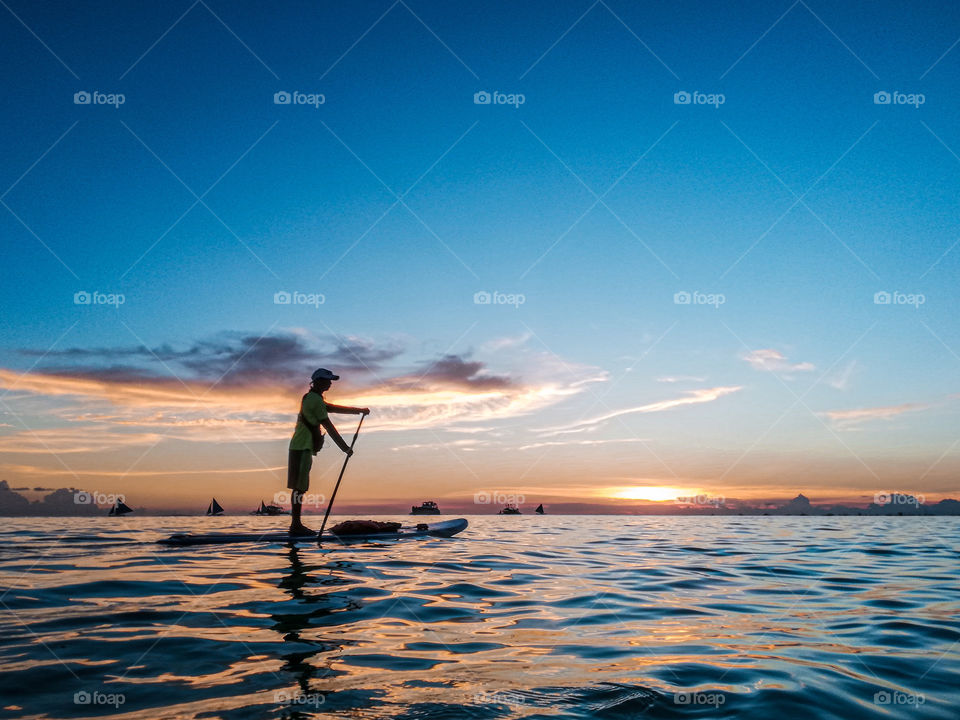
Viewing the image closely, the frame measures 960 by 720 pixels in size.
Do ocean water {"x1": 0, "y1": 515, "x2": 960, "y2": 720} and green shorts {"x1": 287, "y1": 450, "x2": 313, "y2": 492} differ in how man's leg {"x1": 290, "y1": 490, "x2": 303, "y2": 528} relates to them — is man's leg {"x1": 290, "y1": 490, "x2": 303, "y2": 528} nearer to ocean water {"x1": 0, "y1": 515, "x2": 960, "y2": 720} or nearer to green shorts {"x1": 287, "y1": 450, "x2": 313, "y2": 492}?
green shorts {"x1": 287, "y1": 450, "x2": 313, "y2": 492}

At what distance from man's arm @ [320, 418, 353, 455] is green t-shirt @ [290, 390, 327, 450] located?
0.36 ft

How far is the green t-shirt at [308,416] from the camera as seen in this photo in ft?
44.7

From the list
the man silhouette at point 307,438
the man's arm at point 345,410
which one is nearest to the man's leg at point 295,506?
the man silhouette at point 307,438

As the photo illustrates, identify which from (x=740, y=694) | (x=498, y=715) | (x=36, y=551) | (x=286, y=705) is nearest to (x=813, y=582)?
(x=740, y=694)

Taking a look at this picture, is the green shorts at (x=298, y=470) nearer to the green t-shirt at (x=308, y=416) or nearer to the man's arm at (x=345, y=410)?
the green t-shirt at (x=308, y=416)

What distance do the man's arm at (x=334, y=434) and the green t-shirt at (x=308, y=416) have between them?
110 mm

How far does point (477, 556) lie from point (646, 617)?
602 centimetres

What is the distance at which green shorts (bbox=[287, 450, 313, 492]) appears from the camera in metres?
13.6

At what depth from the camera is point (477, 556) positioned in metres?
12.5

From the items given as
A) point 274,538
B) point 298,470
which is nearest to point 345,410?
point 298,470

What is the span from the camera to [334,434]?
13836 millimetres

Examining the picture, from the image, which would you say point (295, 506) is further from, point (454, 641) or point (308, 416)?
point (454, 641)

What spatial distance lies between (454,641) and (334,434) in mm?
8841

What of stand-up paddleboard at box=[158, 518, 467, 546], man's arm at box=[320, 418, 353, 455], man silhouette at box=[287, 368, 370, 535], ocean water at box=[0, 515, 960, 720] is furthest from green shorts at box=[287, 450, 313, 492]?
ocean water at box=[0, 515, 960, 720]
